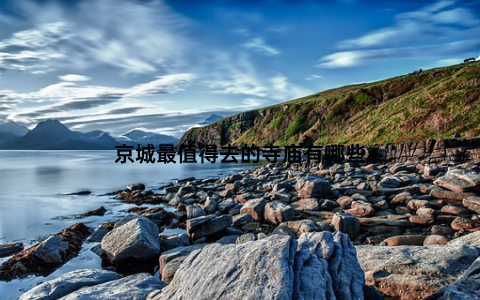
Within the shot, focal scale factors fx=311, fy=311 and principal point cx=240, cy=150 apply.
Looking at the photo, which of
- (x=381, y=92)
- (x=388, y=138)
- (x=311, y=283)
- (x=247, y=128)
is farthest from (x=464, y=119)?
(x=247, y=128)

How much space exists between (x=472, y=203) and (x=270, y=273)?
43.4ft

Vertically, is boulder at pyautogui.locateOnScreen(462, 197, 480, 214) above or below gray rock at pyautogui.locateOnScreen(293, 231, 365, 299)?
below

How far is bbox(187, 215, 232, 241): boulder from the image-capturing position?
1247 cm

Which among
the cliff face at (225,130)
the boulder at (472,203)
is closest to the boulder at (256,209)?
the boulder at (472,203)

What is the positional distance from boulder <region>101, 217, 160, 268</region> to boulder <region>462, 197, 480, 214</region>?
43.1 feet

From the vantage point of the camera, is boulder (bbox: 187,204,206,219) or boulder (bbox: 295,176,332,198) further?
boulder (bbox: 295,176,332,198)

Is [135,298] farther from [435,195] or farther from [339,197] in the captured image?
[435,195]

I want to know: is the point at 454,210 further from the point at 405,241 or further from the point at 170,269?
the point at 170,269

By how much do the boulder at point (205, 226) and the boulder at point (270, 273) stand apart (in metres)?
6.58

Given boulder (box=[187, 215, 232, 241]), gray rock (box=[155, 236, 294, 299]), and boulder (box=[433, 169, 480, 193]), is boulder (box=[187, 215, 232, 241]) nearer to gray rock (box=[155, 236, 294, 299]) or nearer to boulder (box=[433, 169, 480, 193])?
gray rock (box=[155, 236, 294, 299])

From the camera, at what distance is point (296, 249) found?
546cm

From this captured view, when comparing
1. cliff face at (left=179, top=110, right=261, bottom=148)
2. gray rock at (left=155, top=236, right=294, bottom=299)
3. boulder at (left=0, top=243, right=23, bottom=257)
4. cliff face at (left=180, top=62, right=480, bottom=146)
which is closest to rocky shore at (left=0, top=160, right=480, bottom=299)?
gray rock at (left=155, top=236, right=294, bottom=299)

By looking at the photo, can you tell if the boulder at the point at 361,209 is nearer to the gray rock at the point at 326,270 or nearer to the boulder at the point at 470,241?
the boulder at the point at 470,241

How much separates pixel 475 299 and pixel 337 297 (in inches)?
93.6
